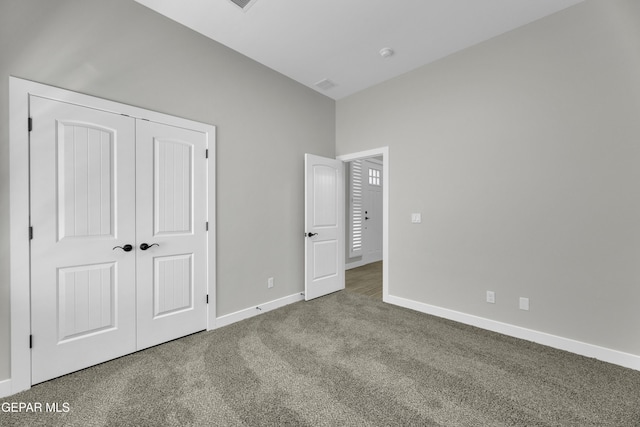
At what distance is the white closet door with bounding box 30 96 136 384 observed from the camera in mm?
1822

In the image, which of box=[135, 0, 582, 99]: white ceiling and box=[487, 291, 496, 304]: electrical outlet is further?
box=[487, 291, 496, 304]: electrical outlet

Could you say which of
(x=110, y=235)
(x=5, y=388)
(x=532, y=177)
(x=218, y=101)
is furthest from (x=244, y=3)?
(x=5, y=388)

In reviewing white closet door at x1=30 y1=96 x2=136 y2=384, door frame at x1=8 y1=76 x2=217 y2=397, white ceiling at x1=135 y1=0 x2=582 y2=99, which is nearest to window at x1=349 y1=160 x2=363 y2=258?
white ceiling at x1=135 y1=0 x2=582 y2=99

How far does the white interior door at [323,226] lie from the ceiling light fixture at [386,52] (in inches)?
57.2

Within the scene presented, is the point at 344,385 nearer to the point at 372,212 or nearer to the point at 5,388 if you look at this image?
the point at 5,388

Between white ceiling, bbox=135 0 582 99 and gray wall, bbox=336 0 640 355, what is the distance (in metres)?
0.24

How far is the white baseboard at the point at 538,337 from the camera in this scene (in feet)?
6.69

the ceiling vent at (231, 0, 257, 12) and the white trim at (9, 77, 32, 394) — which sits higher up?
the ceiling vent at (231, 0, 257, 12)

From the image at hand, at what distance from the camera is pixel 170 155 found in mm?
2426

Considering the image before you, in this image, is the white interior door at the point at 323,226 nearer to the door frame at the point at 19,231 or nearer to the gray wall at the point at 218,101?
the gray wall at the point at 218,101

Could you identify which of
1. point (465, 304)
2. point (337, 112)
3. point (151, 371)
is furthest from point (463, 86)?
point (151, 371)

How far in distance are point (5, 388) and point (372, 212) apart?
5887mm

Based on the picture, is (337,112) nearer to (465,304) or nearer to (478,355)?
(465,304)

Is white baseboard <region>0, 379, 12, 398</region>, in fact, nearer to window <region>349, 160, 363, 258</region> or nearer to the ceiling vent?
the ceiling vent
